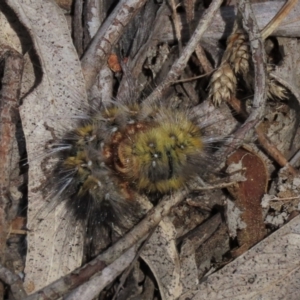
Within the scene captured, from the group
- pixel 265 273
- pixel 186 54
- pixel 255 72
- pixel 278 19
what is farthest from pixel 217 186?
pixel 278 19

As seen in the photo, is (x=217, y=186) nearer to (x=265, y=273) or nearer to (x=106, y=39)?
(x=265, y=273)

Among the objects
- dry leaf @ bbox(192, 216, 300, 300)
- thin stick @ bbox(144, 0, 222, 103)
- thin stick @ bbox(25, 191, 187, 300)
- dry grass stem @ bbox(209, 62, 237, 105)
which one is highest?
thin stick @ bbox(144, 0, 222, 103)

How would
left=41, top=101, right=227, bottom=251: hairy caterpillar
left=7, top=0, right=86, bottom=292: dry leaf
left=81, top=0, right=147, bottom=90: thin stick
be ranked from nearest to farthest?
left=41, top=101, right=227, bottom=251: hairy caterpillar, left=7, top=0, right=86, bottom=292: dry leaf, left=81, top=0, right=147, bottom=90: thin stick

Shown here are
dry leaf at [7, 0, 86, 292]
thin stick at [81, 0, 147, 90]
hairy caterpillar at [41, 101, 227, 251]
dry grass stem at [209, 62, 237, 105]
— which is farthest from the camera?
thin stick at [81, 0, 147, 90]

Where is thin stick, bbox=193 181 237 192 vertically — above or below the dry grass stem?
below

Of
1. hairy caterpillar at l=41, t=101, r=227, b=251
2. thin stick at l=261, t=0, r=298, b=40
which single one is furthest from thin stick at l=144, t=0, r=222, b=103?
thin stick at l=261, t=0, r=298, b=40

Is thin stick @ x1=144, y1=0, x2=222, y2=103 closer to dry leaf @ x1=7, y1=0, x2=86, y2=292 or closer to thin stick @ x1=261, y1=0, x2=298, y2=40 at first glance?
thin stick @ x1=261, y1=0, x2=298, y2=40

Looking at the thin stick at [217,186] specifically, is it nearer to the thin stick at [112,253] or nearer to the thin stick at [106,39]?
the thin stick at [112,253]

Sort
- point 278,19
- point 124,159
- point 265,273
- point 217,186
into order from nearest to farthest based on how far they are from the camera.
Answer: point 124,159 < point 265,273 < point 217,186 < point 278,19

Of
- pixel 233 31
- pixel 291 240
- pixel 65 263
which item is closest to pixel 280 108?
pixel 233 31

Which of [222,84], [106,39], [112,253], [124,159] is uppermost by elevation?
[106,39]

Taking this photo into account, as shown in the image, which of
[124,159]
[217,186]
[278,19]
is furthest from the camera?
[278,19]
